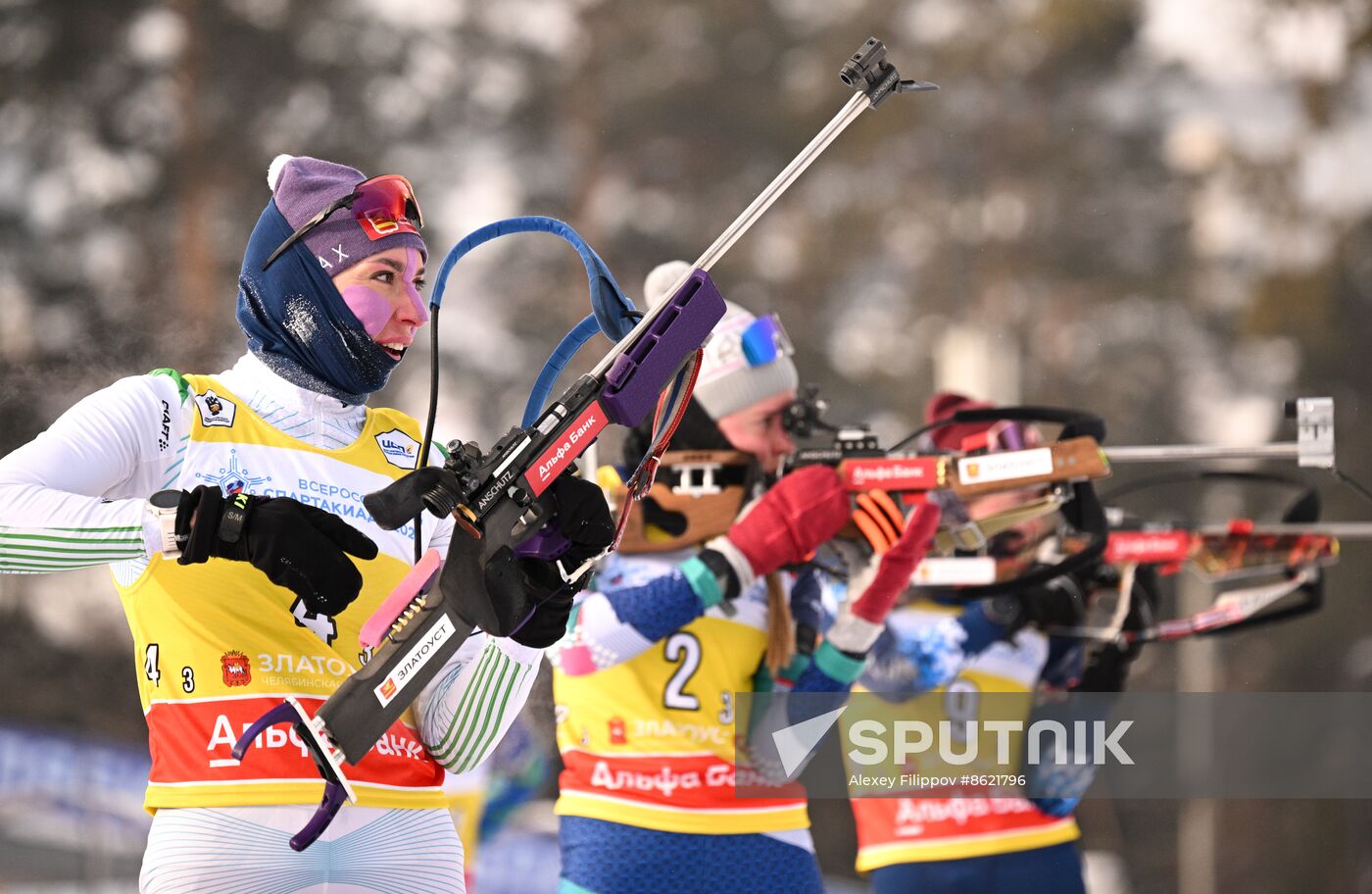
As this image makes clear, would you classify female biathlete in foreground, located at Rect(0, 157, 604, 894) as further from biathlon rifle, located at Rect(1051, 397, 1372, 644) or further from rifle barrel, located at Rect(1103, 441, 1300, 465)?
biathlon rifle, located at Rect(1051, 397, 1372, 644)

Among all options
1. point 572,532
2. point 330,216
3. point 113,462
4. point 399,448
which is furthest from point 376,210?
point 572,532

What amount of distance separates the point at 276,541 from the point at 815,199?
11.5 metres

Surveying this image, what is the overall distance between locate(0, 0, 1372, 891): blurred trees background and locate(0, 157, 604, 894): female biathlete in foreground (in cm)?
503

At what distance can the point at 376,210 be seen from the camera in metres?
2.62

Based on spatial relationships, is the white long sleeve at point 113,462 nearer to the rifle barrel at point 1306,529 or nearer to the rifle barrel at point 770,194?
the rifle barrel at point 770,194

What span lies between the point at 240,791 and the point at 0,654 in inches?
303

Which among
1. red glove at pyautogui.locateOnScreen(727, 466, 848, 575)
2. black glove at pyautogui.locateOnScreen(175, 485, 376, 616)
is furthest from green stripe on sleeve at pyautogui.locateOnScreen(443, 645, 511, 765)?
red glove at pyautogui.locateOnScreen(727, 466, 848, 575)

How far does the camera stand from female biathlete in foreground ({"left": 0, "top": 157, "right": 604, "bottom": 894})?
2.19 meters

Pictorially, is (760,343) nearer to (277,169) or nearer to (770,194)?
(277,169)

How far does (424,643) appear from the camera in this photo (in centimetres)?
221

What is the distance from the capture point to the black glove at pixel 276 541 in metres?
2.11

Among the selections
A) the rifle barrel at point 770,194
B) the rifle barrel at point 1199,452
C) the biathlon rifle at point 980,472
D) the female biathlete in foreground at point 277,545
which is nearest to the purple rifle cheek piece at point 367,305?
the female biathlete in foreground at point 277,545

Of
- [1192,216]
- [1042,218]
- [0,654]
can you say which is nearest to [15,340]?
[0,654]

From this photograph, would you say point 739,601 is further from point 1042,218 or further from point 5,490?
point 1042,218
